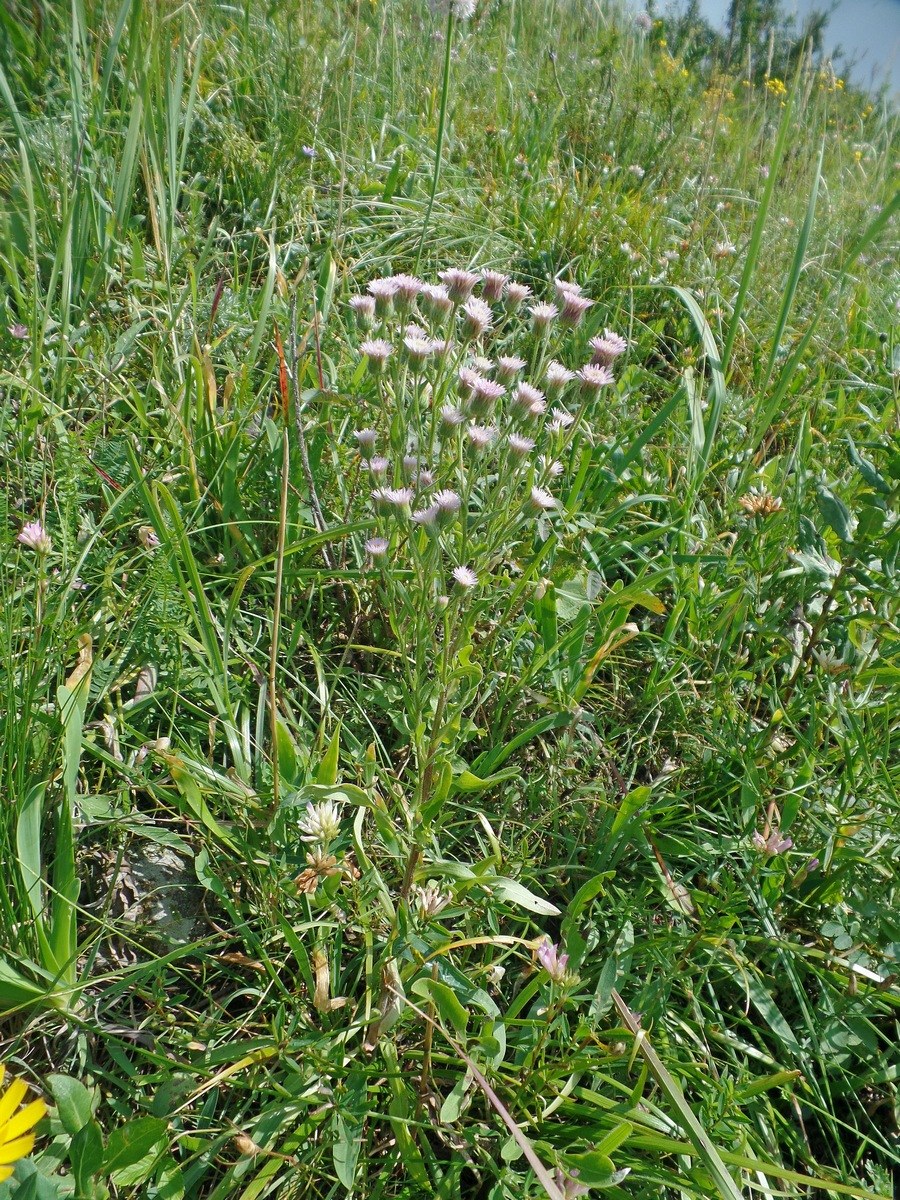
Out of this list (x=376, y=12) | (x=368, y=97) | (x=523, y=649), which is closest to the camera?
(x=523, y=649)

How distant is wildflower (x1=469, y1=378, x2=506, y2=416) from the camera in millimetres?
1165

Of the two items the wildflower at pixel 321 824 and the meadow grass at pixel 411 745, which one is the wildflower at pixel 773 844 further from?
the wildflower at pixel 321 824

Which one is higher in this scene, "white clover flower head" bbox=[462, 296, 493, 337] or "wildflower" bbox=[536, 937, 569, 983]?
"white clover flower head" bbox=[462, 296, 493, 337]

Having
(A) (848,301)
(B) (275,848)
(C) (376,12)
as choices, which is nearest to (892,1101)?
(B) (275,848)

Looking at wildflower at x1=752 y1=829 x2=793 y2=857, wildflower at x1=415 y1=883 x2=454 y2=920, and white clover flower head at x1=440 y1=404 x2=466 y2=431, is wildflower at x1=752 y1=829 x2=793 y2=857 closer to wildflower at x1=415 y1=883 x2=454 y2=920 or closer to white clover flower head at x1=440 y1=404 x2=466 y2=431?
wildflower at x1=415 y1=883 x2=454 y2=920

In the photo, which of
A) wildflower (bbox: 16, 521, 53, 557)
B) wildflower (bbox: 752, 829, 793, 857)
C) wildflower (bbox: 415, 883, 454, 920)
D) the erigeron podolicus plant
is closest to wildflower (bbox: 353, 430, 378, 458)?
the erigeron podolicus plant

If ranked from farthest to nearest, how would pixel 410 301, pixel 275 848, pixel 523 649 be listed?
1. pixel 523 649
2. pixel 410 301
3. pixel 275 848

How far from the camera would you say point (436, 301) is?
127cm

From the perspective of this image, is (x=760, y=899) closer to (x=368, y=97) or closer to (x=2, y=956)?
(x=2, y=956)

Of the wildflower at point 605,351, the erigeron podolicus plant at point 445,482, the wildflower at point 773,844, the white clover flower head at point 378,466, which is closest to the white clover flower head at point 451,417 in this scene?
the erigeron podolicus plant at point 445,482

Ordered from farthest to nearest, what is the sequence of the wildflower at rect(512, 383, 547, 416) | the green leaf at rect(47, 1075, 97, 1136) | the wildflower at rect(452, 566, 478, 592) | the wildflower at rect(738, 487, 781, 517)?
the wildflower at rect(738, 487, 781, 517)
the wildflower at rect(512, 383, 547, 416)
the wildflower at rect(452, 566, 478, 592)
the green leaf at rect(47, 1075, 97, 1136)

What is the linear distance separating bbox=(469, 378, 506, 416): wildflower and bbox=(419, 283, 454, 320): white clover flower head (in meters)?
0.17

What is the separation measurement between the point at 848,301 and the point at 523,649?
1.85m

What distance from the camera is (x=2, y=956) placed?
928 millimetres
